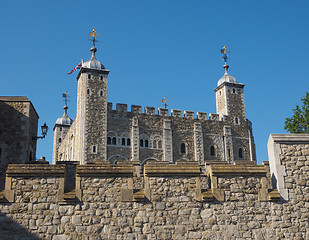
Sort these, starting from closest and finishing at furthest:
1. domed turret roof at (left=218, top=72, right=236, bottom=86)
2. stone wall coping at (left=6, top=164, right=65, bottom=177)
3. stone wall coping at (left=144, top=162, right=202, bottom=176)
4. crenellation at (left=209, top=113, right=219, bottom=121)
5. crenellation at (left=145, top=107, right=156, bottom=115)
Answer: stone wall coping at (left=6, top=164, right=65, bottom=177), stone wall coping at (left=144, top=162, right=202, bottom=176), crenellation at (left=145, top=107, right=156, bottom=115), crenellation at (left=209, top=113, right=219, bottom=121), domed turret roof at (left=218, top=72, right=236, bottom=86)

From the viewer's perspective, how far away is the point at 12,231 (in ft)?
27.4

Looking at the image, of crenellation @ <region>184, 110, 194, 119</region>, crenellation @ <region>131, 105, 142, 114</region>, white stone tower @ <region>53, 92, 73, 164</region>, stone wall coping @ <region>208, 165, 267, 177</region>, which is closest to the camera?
stone wall coping @ <region>208, 165, 267, 177</region>

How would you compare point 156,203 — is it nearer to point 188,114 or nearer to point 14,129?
point 14,129

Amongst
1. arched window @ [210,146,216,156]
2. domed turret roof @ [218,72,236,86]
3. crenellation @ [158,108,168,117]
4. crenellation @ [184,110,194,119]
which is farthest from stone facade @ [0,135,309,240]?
domed turret roof @ [218,72,236,86]

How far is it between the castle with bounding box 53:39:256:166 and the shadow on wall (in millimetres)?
32284

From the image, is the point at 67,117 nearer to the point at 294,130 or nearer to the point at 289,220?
the point at 294,130

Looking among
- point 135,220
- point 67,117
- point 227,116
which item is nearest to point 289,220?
point 135,220

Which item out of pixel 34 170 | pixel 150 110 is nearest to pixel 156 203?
pixel 34 170

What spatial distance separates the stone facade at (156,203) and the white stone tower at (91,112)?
3230 cm

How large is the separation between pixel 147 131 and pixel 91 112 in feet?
20.9

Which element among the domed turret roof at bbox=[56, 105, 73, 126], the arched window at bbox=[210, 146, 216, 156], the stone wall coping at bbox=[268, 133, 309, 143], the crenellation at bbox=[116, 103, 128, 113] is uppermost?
the domed turret roof at bbox=[56, 105, 73, 126]

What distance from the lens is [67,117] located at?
58875 mm

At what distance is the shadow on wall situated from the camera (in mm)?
8312

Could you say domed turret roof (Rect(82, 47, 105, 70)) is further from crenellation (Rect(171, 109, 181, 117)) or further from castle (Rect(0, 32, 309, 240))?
castle (Rect(0, 32, 309, 240))
